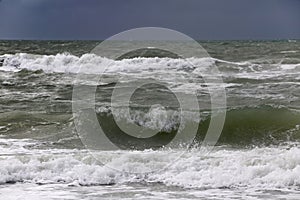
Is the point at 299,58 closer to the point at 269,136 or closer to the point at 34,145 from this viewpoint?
the point at 269,136

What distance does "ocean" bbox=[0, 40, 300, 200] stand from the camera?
7.20 meters

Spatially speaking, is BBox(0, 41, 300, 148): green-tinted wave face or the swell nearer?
the swell

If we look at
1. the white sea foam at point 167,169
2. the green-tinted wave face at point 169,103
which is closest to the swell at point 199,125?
the green-tinted wave face at point 169,103

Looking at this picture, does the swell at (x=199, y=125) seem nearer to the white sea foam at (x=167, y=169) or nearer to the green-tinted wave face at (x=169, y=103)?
the green-tinted wave face at (x=169, y=103)

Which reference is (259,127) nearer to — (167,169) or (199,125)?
(199,125)

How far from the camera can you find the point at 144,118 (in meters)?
12.3

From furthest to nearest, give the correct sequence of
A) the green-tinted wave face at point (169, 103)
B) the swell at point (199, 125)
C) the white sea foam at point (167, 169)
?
1. the green-tinted wave face at point (169, 103)
2. the swell at point (199, 125)
3. the white sea foam at point (167, 169)

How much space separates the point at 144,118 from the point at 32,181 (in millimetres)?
4970

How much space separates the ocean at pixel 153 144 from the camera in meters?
7.20

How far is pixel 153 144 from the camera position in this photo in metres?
10.5

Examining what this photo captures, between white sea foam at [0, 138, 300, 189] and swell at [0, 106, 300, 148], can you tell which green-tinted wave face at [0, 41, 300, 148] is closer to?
swell at [0, 106, 300, 148]

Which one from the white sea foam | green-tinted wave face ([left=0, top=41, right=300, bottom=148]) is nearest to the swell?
green-tinted wave face ([left=0, top=41, right=300, bottom=148])

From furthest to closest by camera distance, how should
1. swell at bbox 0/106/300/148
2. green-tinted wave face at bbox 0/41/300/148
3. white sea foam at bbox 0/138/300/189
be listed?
green-tinted wave face at bbox 0/41/300/148 → swell at bbox 0/106/300/148 → white sea foam at bbox 0/138/300/189

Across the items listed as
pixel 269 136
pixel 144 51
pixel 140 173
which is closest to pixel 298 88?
pixel 269 136
